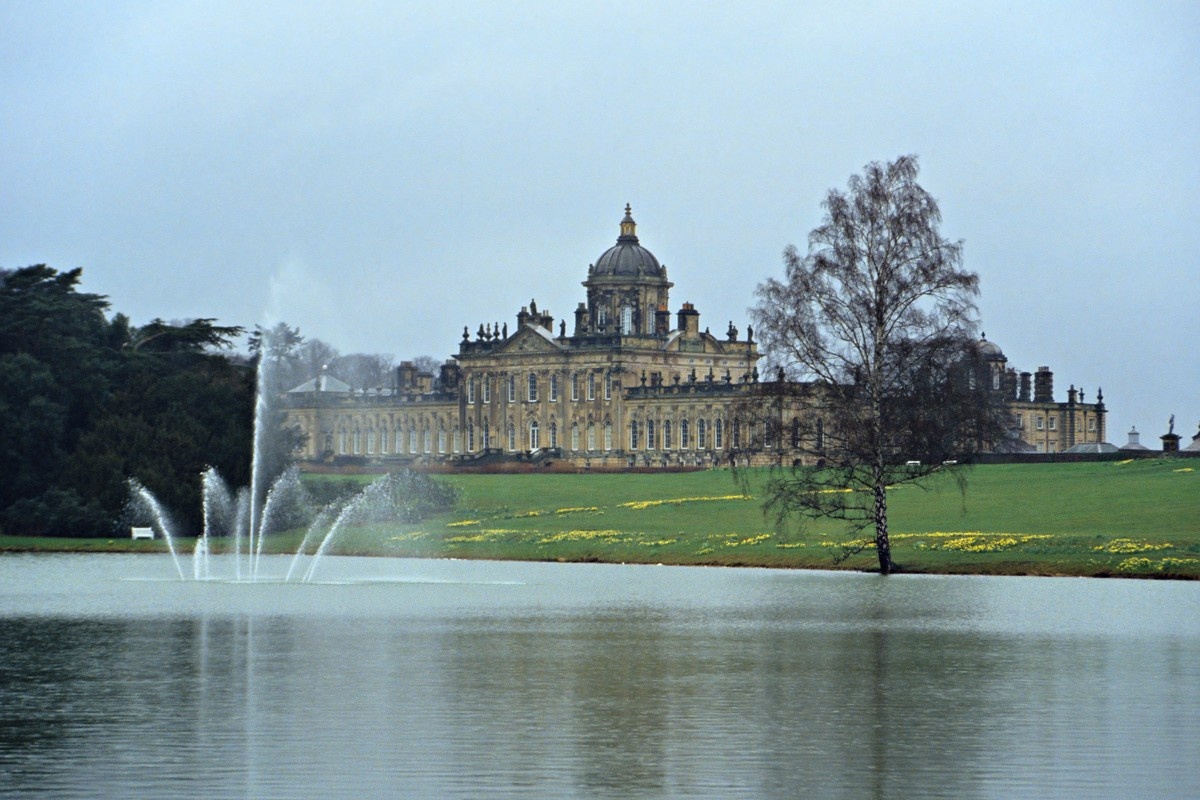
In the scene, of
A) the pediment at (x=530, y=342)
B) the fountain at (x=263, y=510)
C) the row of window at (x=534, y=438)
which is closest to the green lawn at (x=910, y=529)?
the fountain at (x=263, y=510)

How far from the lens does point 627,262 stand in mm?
164875

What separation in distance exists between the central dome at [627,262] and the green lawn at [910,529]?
65285mm

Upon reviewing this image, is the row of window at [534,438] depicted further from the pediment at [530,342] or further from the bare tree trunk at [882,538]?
the bare tree trunk at [882,538]

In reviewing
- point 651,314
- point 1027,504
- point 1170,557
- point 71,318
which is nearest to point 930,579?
point 1170,557

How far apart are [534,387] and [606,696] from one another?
138 m

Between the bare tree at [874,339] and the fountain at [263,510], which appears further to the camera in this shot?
the fountain at [263,510]

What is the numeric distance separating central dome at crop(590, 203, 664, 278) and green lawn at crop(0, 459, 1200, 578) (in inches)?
2570

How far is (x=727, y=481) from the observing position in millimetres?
105750

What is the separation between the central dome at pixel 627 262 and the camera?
16412 cm

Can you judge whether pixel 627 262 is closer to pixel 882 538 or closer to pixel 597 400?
pixel 597 400

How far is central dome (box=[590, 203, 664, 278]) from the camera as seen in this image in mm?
164125

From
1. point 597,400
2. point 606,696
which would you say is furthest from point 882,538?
point 597,400

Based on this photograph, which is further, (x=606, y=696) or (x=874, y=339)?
(x=874, y=339)

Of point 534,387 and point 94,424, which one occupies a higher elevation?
point 534,387
